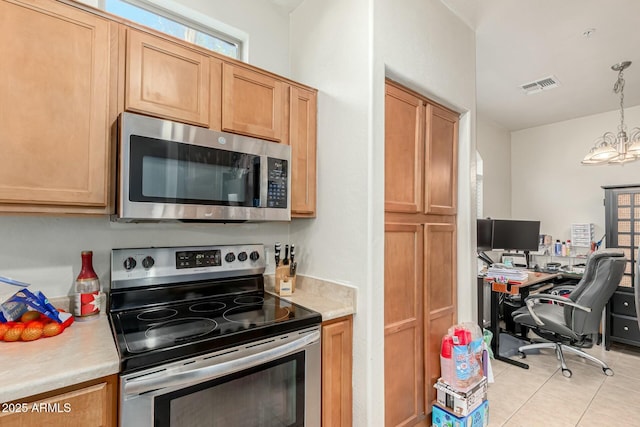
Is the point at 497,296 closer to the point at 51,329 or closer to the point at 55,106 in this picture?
the point at 51,329

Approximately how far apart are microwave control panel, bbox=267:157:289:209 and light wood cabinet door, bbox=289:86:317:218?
10cm

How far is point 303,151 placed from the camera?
1.85 m

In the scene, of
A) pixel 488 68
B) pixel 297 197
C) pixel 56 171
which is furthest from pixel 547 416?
pixel 56 171

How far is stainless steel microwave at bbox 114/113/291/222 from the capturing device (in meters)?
1.26

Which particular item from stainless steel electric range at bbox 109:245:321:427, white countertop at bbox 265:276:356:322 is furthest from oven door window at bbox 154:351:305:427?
white countertop at bbox 265:276:356:322

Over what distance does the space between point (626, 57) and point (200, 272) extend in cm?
390

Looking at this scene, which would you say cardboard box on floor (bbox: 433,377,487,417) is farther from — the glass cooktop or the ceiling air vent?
the ceiling air vent

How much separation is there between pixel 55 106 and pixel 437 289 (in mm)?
2147

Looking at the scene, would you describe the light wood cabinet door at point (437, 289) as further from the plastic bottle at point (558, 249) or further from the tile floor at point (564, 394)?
the plastic bottle at point (558, 249)

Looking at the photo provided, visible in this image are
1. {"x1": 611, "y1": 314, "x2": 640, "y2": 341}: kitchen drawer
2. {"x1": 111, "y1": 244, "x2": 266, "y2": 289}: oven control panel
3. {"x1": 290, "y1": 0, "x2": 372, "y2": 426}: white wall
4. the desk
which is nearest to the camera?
{"x1": 111, "y1": 244, "x2": 266, "y2": 289}: oven control panel

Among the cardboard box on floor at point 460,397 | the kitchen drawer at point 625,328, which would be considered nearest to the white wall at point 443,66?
the cardboard box on floor at point 460,397

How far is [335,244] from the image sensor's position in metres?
1.77

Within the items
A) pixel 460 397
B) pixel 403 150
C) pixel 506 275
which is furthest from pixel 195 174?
pixel 506 275

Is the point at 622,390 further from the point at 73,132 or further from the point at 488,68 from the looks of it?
the point at 73,132
